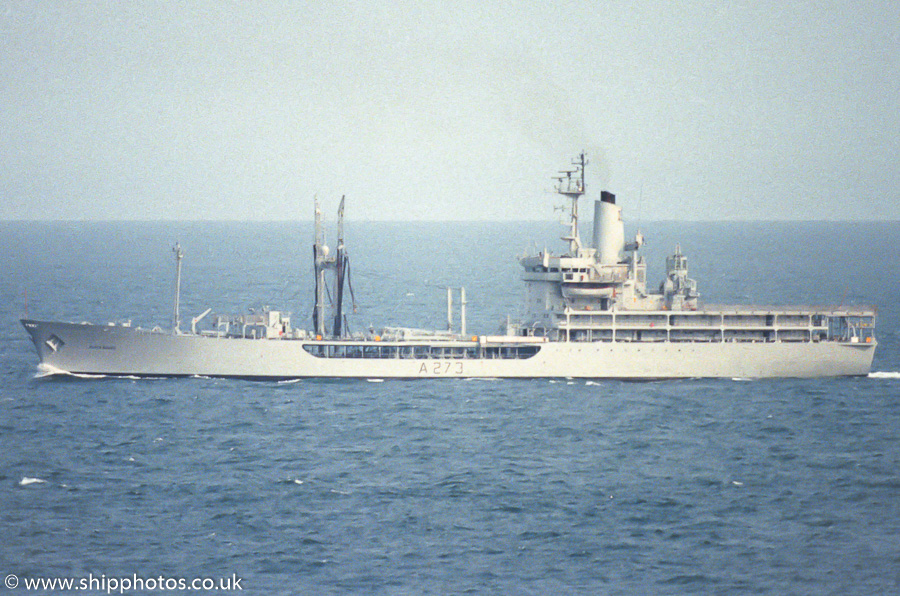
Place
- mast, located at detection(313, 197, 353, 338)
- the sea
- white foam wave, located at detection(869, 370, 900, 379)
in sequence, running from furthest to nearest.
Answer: white foam wave, located at detection(869, 370, 900, 379) → mast, located at detection(313, 197, 353, 338) → the sea

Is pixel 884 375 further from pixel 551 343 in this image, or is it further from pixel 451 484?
pixel 451 484

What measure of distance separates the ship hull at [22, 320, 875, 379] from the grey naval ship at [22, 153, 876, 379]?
49mm

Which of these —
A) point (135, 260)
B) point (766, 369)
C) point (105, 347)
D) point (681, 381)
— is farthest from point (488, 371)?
point (135, 260)

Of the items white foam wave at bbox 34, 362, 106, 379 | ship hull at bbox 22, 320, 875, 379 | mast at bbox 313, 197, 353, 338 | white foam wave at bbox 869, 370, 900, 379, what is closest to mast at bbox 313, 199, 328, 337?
mast at bbox 313, 197, 353, 338

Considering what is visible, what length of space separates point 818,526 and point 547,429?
45.2 feet

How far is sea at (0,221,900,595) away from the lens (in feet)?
104

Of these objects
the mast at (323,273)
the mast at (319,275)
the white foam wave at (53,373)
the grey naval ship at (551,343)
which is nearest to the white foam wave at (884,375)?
the grey naval ship at (551,343)

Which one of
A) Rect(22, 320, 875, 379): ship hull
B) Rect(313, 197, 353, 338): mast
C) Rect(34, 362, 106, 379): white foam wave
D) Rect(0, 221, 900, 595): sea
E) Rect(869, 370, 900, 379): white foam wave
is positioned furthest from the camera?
Rect(869, 370, 900, 379): white foam wave

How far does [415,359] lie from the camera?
56594 millimetres

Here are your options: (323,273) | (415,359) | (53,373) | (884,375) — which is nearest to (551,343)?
(415,359)

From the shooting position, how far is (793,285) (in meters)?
110

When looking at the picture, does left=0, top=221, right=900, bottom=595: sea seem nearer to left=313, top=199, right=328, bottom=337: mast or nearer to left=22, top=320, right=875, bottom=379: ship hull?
left=22, top=320, right=875, bottom=379: ship hull

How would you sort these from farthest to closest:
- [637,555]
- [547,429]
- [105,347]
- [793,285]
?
[793,285] → [105,347] → [547,429] → [637,555]

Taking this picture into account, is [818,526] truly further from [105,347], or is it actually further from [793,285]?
[793,285]
